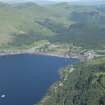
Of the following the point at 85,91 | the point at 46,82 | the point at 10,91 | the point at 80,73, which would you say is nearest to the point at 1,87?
the point at 10,91

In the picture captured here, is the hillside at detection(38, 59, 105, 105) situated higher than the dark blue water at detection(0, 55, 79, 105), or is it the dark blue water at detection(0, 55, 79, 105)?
the hillside at detection(38, 59, 105, 105)

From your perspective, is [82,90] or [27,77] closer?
[82,90]

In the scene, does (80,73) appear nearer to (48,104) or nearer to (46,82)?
(48,104)

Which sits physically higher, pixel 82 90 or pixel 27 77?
pixel 82 90

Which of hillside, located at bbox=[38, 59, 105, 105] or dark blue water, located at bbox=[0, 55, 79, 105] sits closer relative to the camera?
hillside, located at bbox=[38, 59, 105, 105]
